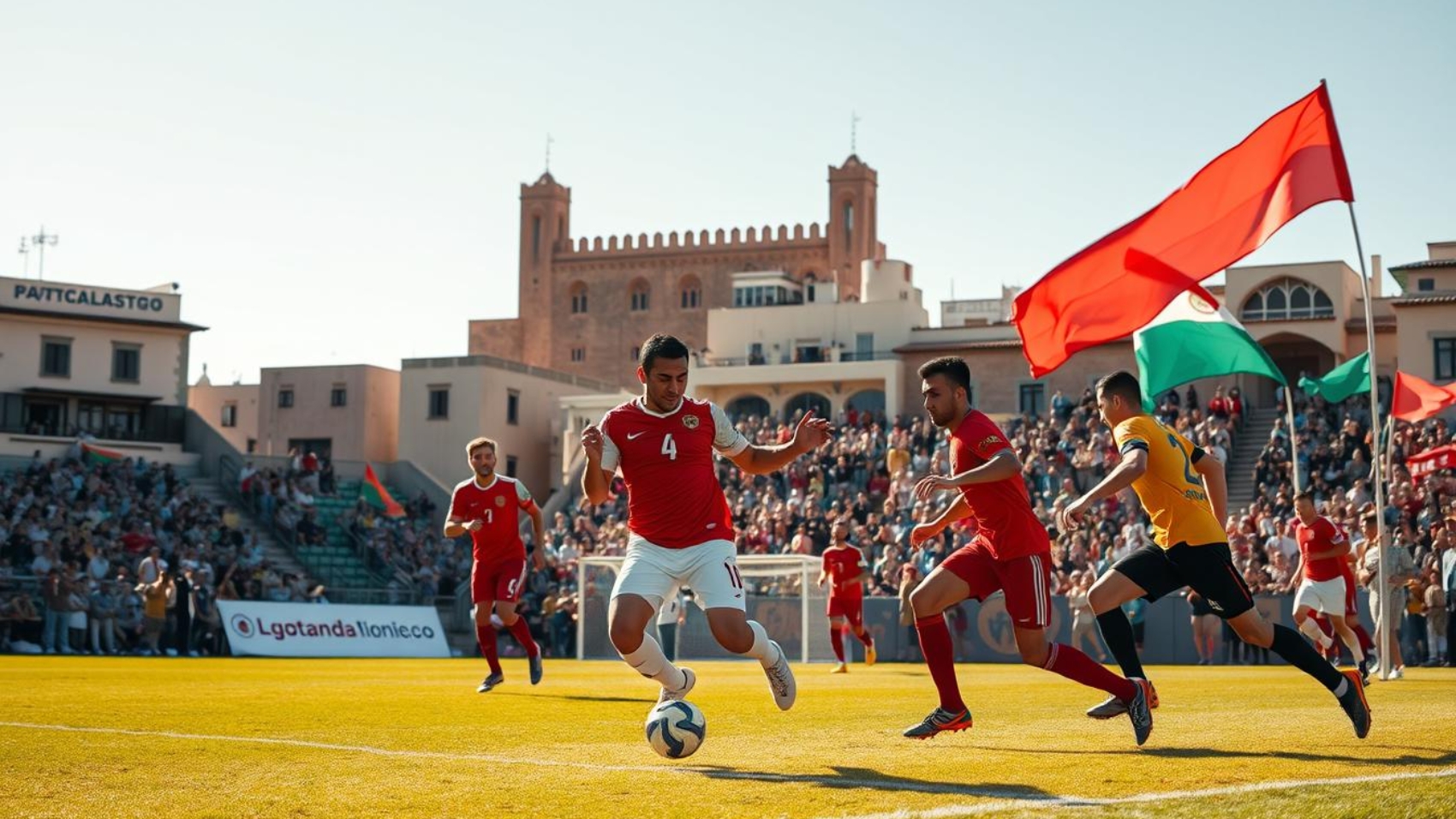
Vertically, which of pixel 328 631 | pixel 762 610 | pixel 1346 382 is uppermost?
pixel 1346 382

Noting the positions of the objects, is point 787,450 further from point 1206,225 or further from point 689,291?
point 689,291

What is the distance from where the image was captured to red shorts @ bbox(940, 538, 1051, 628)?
987 centimetres

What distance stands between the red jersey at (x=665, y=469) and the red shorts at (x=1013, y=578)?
1.61m

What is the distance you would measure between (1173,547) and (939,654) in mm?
1539

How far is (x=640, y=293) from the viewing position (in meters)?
124

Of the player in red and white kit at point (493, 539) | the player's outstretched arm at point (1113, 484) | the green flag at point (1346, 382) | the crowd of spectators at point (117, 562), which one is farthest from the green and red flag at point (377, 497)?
the player's outstretched arm at point (1113, 484)

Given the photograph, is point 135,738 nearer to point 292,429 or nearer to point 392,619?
point 392,619

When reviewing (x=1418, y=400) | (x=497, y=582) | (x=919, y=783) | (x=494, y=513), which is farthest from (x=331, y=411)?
(x=919, y=783)

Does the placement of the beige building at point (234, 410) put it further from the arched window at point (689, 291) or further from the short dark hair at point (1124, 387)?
the short dark hair at point (1124, 387)

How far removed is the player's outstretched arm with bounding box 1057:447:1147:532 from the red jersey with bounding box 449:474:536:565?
764 centimetres

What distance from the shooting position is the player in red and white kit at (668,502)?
9.16 m

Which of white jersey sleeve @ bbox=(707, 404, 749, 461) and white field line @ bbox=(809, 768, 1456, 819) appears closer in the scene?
white field line @ bbox=(809, 768, 1456, 819)

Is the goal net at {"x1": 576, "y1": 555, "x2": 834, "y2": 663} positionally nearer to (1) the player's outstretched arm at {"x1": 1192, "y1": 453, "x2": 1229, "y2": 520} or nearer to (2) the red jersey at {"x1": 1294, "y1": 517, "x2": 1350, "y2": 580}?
(2) the red jersey at {"x1": 1294, "y1": 517, "x2": 1350, "y2": 580}

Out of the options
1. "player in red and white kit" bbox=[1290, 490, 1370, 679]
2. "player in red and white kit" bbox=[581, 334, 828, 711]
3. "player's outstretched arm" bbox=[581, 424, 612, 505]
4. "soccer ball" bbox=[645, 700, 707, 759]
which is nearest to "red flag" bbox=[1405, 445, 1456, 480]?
"player in red and white kit" bbox=[1290, 490, 1370, 679]
